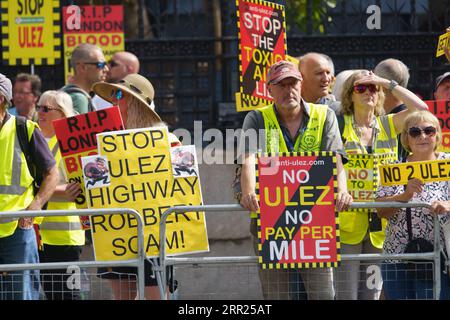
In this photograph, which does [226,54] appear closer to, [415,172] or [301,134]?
[301,134]

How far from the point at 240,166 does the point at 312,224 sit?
71cm

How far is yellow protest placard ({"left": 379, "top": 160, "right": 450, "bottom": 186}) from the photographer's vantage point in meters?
8.27

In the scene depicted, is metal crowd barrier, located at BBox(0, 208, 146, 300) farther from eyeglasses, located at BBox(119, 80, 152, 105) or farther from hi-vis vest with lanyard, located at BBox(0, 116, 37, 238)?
eyeglasses, located at BBox(119, 80, 152, 105)

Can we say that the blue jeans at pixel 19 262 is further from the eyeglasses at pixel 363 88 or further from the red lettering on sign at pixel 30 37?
the red lettering on sign at pixel 30 37

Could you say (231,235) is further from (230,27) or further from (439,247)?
(439,247)

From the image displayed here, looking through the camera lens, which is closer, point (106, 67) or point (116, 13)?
point (106, 67)

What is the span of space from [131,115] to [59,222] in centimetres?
112

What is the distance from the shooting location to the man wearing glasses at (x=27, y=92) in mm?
11602

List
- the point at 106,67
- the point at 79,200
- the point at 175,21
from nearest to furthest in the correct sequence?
the point at 79,200, the point at 106,67, the point at 175,21

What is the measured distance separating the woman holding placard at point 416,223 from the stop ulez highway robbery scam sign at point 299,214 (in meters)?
0.56

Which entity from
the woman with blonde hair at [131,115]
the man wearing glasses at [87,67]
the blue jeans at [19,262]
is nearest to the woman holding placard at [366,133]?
the woman with blonde hair at [131,115]

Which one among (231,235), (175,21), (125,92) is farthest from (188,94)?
(125,92)

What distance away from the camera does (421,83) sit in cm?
1228

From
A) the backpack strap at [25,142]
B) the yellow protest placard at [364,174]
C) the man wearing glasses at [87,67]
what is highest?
the man wearing glasses at [87,67]
